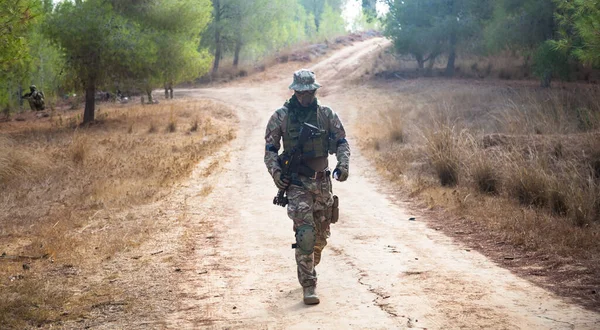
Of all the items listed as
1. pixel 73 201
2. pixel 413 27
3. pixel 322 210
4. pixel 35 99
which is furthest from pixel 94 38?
pixel 322 210

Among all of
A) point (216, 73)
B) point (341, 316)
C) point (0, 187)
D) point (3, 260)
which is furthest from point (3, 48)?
point (216, 73)

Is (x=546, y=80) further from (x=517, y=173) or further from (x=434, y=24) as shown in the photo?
(x=517, y=173)

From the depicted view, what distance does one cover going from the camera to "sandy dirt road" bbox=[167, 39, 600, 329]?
4895mm

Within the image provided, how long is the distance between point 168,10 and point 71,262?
62.5 feet

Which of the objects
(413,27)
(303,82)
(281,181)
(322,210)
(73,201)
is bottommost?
(73,201)

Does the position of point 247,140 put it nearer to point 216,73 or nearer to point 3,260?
point 3,260

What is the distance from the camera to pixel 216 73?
140ft

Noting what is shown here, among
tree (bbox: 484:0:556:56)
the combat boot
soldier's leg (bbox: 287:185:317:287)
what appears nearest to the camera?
the combat boot

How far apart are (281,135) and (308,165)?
450mm

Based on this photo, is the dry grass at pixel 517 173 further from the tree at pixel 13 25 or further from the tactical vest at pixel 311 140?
the tree at pixel 13 25

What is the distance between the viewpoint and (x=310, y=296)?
5375mm

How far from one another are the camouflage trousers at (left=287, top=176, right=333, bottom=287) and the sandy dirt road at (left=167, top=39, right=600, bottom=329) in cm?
30

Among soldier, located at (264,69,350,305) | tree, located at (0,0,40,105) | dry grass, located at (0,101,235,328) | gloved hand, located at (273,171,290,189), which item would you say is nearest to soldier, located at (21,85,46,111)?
dry grass, located at (0,101,235,328)

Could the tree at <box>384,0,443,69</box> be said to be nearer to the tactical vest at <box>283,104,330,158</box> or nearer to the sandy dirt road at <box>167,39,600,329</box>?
the sandy dirt road at <box>167,39,600,329</box>
